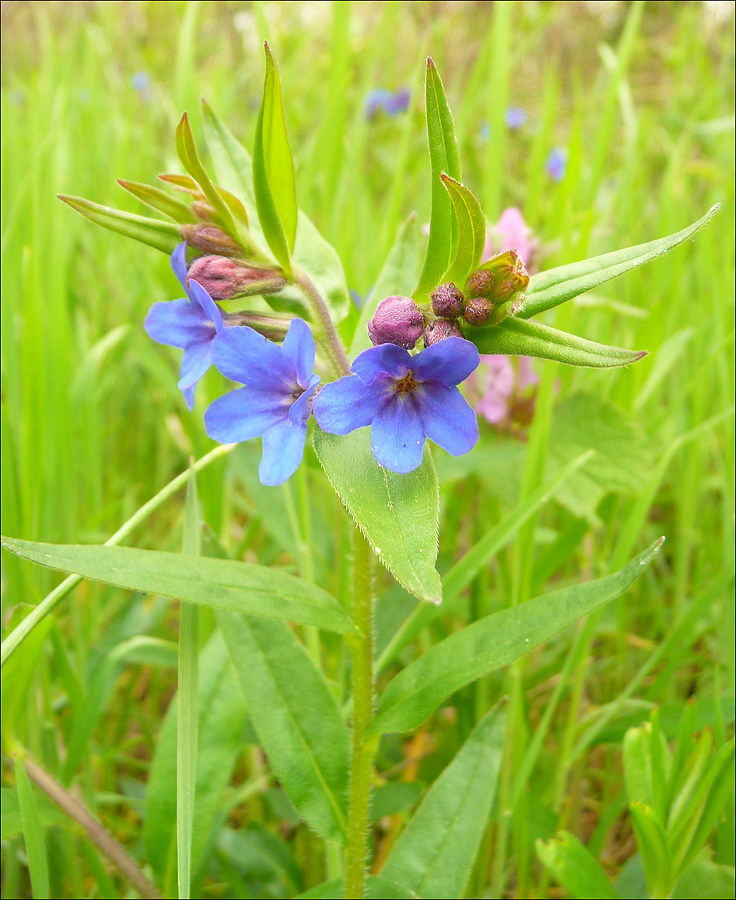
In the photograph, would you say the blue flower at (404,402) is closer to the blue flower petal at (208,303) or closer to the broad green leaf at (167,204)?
the blue flower petal at (208,303)

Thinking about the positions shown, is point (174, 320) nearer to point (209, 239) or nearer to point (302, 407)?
point (209, 239)

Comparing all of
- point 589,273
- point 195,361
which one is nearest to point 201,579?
point 195,361

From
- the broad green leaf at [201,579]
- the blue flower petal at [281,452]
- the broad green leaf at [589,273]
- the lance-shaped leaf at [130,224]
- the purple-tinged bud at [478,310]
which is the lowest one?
the broad green leaf at [201,579]

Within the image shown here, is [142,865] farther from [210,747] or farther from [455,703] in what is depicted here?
[455,703]

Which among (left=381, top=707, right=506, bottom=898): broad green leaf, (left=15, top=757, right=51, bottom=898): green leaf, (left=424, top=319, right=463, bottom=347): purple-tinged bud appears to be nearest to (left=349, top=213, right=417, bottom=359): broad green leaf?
(left=424, top=319, right=463, bottom=347): purple-tinged bud

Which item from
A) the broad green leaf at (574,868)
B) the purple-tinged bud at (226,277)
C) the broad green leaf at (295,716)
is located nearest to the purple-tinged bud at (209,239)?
the purple-tinged bud at (226,277)

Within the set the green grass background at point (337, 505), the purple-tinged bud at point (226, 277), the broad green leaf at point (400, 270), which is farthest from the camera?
the green grass background at point (337, 505)
